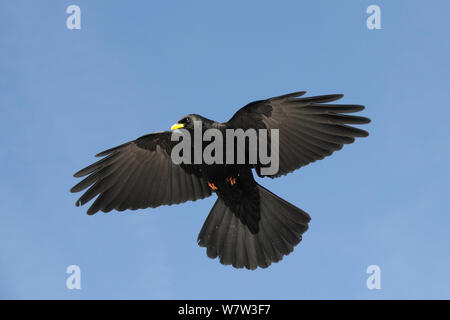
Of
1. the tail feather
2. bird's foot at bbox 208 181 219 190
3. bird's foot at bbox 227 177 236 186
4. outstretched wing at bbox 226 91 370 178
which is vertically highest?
outstretched wing at bbox 226 91 370 178

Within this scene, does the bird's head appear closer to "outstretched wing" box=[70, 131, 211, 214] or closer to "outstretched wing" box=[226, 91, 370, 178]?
"outstretched wing" box=[226, 91, 370, 178]

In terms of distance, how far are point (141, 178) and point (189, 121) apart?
1.75 metres

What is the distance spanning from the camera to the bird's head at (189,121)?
9008 mm

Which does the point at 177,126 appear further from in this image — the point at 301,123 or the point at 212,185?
the point at 301,123

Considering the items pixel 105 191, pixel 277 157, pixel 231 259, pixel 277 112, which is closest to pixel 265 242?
pixel 231 259

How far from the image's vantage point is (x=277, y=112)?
895 cm

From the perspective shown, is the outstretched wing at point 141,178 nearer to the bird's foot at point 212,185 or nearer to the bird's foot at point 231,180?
the bird's foot at point 212,185

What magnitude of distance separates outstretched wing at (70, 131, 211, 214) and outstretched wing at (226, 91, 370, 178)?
1621 millimetres

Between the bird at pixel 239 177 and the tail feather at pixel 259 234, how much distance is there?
0.02 meters

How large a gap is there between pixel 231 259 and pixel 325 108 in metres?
3.16

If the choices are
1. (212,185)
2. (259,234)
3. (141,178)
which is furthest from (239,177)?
(141,178)

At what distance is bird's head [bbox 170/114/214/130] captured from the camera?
29.6ft

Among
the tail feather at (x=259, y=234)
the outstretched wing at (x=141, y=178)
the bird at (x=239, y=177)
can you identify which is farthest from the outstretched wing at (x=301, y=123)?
the outstretched wing at (x=141, y=178)

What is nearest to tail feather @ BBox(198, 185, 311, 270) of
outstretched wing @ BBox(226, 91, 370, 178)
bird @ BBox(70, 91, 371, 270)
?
bird @ BBox(70, 91, 371, 270)
